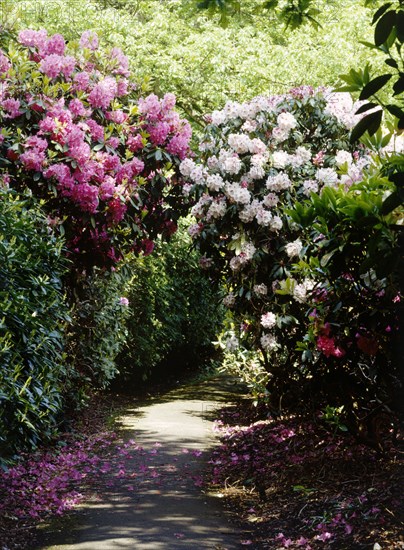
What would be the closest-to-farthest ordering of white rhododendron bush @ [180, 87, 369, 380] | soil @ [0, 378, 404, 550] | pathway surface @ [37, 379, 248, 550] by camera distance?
1. soil @ [0, 378, 404, 550]
2. pathway surface @ [37, 379, 248, 550]
3. white rhododendron bush @ [180, 87, 369, 380]

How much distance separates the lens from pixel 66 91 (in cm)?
779

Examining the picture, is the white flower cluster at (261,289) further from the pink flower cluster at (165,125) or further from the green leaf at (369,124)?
the green leaf at (369,124)

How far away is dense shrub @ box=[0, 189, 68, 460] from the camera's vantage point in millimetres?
5094

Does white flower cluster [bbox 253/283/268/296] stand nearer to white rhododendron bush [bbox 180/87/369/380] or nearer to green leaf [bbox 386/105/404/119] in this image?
white rhododendron bush [bbox 180/87/369/380]

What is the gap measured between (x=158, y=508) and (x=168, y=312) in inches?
363

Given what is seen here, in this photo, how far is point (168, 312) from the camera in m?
15.0

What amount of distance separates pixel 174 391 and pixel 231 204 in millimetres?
7379

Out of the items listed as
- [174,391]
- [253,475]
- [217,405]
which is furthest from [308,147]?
[174,391]

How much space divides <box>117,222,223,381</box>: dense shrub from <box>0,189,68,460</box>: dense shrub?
621 centimetres

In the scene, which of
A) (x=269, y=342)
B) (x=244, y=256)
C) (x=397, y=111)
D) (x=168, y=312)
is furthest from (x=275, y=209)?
(x=168, y=312)

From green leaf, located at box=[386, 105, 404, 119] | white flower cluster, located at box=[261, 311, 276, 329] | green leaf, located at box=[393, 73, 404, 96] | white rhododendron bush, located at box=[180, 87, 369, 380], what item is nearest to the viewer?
green leaf, located at box=[393, 73, 404, 96]

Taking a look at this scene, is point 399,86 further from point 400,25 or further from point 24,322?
point 24,322

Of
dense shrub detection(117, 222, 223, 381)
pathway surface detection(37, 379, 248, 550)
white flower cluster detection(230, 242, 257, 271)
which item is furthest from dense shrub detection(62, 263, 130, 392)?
white flower cluster detection(230, 242, 257, 271)

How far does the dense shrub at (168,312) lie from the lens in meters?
13.5
